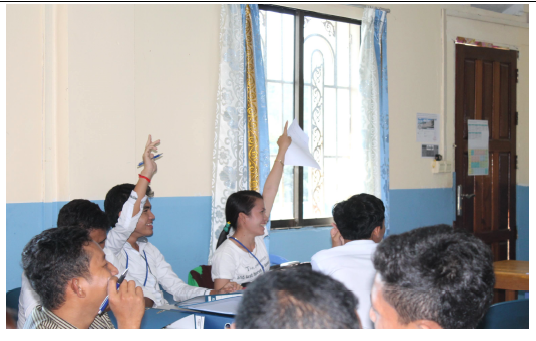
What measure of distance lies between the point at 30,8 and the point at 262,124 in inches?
65.1

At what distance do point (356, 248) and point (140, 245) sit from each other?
1.13 m

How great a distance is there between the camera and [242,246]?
2326mm

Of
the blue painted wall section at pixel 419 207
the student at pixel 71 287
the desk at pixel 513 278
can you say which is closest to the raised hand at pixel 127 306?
the student at pixel 71 287

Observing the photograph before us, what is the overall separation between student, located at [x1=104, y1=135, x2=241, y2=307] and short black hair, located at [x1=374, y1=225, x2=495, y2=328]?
3.88 feet

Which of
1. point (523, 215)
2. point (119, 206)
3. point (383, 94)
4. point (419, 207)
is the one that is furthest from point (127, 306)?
point (523, 215)

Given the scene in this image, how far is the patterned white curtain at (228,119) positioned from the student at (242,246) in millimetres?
707

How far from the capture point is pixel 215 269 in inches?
86.4

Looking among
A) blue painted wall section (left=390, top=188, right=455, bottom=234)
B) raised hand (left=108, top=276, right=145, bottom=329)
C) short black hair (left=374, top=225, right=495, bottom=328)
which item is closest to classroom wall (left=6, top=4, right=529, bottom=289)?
blue painted wall section (left=390, top=188, right=455, bottom=234)

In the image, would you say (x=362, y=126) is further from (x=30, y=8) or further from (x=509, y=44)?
(x=30, y=8)

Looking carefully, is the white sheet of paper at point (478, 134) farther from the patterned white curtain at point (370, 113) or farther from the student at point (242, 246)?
the student at point (242, 246)

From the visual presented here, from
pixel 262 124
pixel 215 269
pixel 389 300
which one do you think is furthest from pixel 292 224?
pixel 389 300

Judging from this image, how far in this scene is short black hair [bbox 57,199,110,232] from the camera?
206 centimetres

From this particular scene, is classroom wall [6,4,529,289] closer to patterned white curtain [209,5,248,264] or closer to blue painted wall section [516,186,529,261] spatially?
patterned white curtain [209,5,248,264]

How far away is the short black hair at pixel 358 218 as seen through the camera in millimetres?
1946
